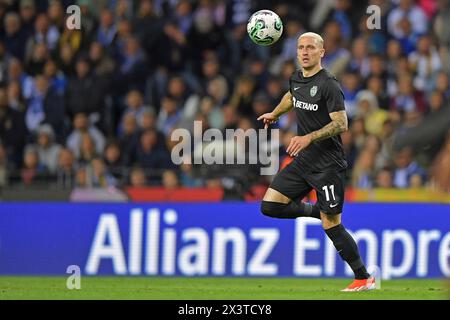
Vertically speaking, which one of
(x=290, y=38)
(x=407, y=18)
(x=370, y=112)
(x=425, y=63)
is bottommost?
(x=370, y=112)

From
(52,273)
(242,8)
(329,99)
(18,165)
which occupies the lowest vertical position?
(52,273)

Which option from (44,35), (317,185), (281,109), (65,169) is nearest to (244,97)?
(65,169)

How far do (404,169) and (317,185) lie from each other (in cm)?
468

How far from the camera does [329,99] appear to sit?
35.5ft

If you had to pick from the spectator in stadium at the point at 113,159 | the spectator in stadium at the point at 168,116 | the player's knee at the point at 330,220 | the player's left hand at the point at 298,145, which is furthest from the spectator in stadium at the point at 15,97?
the player's left hand at the point at 298,145

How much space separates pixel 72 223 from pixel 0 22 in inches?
229

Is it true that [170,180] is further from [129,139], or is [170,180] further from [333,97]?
[333,97]

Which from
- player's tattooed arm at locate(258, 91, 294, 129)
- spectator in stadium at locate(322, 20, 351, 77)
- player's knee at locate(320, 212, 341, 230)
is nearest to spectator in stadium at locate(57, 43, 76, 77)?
spectator in stadium at locate(322, 20, 351, 77)

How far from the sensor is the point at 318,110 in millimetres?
10984

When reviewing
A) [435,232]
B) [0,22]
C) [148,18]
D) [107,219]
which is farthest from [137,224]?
[0,22]

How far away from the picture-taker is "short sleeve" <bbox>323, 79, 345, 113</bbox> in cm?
1077

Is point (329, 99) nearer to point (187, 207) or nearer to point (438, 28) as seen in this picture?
point (187, 207)

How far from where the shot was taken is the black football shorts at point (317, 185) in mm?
11008

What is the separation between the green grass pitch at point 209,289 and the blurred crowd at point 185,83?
2.07 metres
